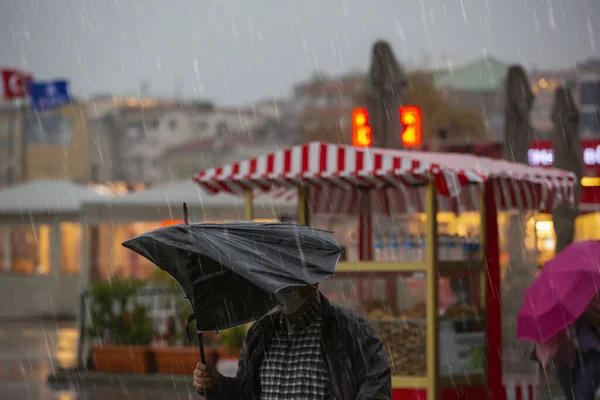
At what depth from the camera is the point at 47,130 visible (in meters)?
76.0

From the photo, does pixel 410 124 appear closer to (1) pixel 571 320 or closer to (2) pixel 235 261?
(1) pixel 571 320

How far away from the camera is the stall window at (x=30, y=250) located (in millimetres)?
28031

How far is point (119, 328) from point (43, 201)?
12708mm

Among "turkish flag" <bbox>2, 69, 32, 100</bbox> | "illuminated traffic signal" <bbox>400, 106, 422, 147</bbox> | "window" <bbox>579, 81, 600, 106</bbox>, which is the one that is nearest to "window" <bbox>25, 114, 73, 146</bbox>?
"turkish flag" <bbox>2, 69, 32, 100</bbox>

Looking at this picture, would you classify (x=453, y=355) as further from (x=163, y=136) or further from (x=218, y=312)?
(x=163, y=136)

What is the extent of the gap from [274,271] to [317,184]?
18.4 feet

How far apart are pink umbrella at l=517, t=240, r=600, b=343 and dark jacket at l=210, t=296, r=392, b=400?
150 inches

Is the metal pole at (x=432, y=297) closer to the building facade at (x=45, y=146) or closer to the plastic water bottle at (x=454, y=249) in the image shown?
the plastic water bottle at (x=454, y=249)

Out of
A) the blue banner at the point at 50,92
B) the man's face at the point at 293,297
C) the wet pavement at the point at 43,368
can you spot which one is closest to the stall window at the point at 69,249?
the wet pavement at the point at 43,368

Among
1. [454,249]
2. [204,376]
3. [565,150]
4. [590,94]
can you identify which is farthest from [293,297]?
[590,94]

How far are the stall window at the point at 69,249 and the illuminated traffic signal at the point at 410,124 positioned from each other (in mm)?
15980

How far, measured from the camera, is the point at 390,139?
495 inches

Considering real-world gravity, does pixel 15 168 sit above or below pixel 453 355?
above

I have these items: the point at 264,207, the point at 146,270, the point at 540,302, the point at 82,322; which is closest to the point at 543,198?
the point at 540,302
